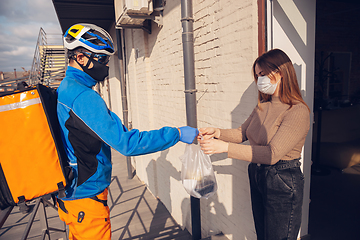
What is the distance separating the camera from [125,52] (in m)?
A: 6.98

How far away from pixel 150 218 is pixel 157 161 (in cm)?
118

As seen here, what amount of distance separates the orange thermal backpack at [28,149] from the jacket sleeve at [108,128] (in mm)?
245

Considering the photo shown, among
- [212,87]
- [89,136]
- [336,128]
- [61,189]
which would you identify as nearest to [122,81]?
[212,87]

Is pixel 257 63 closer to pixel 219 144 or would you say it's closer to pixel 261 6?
pixel 261 6

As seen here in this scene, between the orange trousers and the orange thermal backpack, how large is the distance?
0.90ft

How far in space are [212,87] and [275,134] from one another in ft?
4.33

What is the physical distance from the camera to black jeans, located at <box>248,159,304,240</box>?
1.72 meters

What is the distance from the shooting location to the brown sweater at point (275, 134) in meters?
1.65

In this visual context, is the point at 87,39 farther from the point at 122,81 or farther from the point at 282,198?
the point at 122,81

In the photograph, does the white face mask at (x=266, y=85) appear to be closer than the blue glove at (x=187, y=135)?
Yes

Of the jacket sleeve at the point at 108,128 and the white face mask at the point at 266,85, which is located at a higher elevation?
the white face mask at the point at 266,85

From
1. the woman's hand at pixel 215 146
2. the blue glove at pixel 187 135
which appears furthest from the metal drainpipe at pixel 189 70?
the woman's hand at pixel 215 146

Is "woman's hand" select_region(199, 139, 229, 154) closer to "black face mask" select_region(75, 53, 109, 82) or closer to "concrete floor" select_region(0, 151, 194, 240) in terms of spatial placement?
"black face mask" select_region(75, 53, 109, 82)

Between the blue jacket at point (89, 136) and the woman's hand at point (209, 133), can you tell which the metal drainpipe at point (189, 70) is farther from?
the blue jacket at point (89, 136)
